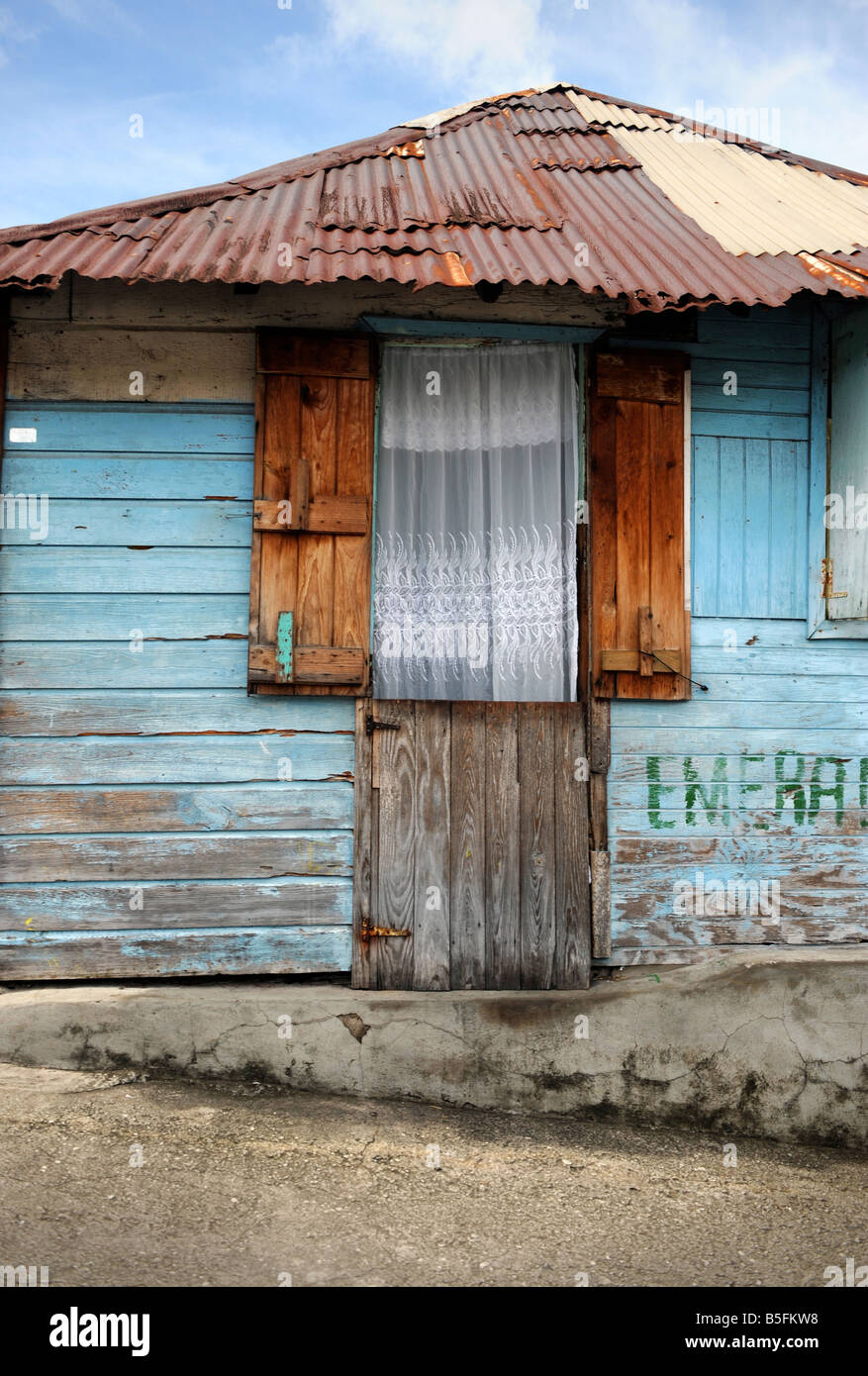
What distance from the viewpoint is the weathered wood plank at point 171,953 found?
14.0 feet

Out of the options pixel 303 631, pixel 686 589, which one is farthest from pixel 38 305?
pixel 686 589

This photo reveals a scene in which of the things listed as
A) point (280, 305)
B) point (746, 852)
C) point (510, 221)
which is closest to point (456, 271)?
point (510, 221)

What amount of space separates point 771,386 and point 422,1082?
3535 mm

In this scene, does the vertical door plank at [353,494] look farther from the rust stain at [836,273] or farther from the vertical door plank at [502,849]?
the rust stain at [836,273]

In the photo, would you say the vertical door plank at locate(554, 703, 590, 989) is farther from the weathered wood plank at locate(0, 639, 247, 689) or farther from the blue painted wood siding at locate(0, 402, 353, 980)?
the weathered wood plank at locate(0, 639, 247, 689)

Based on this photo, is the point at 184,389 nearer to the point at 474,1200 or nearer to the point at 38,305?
the point at 38,305

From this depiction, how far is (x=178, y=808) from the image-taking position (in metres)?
4.35

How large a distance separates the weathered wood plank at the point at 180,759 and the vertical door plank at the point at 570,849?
3.13 feet

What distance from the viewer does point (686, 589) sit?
4586 mm

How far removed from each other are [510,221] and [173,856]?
322 centimetres

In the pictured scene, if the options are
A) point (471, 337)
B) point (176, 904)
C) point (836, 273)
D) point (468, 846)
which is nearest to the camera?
point (836, 273)

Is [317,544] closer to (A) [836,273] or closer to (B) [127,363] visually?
(B) [127,363]

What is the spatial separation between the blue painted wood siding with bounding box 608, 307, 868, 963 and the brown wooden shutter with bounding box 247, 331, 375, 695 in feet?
4.37

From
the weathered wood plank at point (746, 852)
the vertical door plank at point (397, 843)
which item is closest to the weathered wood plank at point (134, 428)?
the vertical door plank at point (397, 843)
